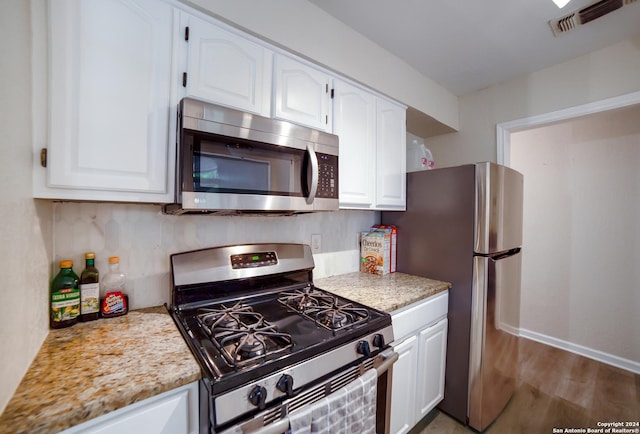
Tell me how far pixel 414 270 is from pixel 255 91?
154cm

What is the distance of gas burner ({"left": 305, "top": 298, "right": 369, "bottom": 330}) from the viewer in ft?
3.67

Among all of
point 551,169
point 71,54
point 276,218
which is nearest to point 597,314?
point 551,169

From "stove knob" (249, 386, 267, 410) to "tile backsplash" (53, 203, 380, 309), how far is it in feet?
2.33

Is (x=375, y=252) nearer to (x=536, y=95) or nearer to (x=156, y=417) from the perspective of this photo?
(x=156, y=417)

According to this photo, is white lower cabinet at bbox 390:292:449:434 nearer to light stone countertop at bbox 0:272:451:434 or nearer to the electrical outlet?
the electrical outlet

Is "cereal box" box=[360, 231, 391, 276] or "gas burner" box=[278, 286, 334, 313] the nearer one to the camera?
"gas burner" box=[278, 286, 334, 313]

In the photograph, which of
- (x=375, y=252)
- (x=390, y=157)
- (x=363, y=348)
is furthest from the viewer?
(x=375, y=252)

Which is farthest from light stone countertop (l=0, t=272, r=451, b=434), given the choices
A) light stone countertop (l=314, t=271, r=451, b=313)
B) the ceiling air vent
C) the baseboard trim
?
the baseboard trim

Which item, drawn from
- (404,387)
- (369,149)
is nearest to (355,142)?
(369,149)

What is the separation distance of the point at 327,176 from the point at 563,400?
7.71 feet

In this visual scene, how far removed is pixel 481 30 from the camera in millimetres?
1638

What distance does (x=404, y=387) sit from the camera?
4.79ft

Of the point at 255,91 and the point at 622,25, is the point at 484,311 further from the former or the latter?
the point at 622,25

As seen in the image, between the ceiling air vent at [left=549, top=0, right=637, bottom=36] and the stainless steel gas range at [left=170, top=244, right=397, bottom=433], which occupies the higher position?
the ceiling air vent at [left=549, top=0, right=637, bottom=36]
